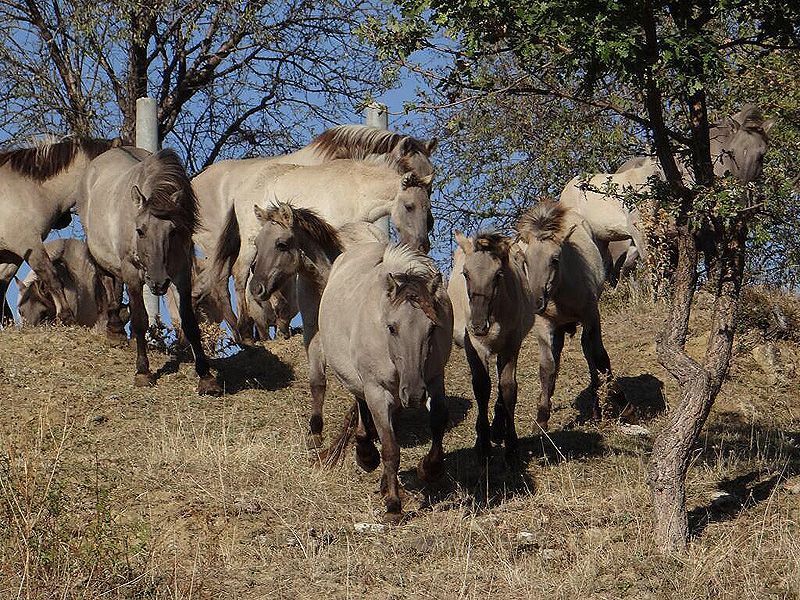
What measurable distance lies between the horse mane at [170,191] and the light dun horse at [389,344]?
→ 292 cm

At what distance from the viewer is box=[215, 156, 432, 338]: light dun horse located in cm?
1378

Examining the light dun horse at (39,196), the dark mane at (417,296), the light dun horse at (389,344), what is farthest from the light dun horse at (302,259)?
the light dun horse at (39,196)

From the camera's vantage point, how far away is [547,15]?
756 cm

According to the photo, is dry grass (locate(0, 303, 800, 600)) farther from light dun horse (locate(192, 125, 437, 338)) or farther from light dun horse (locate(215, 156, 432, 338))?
light dun horse (locate(192, 125, 437, 338))

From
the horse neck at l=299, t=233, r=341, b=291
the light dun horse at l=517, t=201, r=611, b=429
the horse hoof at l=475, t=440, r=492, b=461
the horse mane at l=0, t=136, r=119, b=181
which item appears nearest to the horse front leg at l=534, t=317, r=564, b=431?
the light dun horse at l=517, t=201, r=611, b=429

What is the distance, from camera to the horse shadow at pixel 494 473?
9305mm

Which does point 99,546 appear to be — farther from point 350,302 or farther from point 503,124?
point 503,124

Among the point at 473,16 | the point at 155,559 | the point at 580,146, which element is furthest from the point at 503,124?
the point at 155,559

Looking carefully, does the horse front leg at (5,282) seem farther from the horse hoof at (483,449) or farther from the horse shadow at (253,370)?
the horse hoof at (483,449)

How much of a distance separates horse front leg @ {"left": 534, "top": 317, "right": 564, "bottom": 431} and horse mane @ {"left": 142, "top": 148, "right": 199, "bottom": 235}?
3.52 m

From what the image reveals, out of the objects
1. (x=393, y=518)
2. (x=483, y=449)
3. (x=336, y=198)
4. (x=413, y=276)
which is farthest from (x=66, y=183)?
(x=393, y=518)

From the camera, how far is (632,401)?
13.0 meters

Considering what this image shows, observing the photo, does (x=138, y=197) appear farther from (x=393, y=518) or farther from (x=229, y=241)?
(x=393, y=518)

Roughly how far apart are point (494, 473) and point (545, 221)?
271 centimetres
